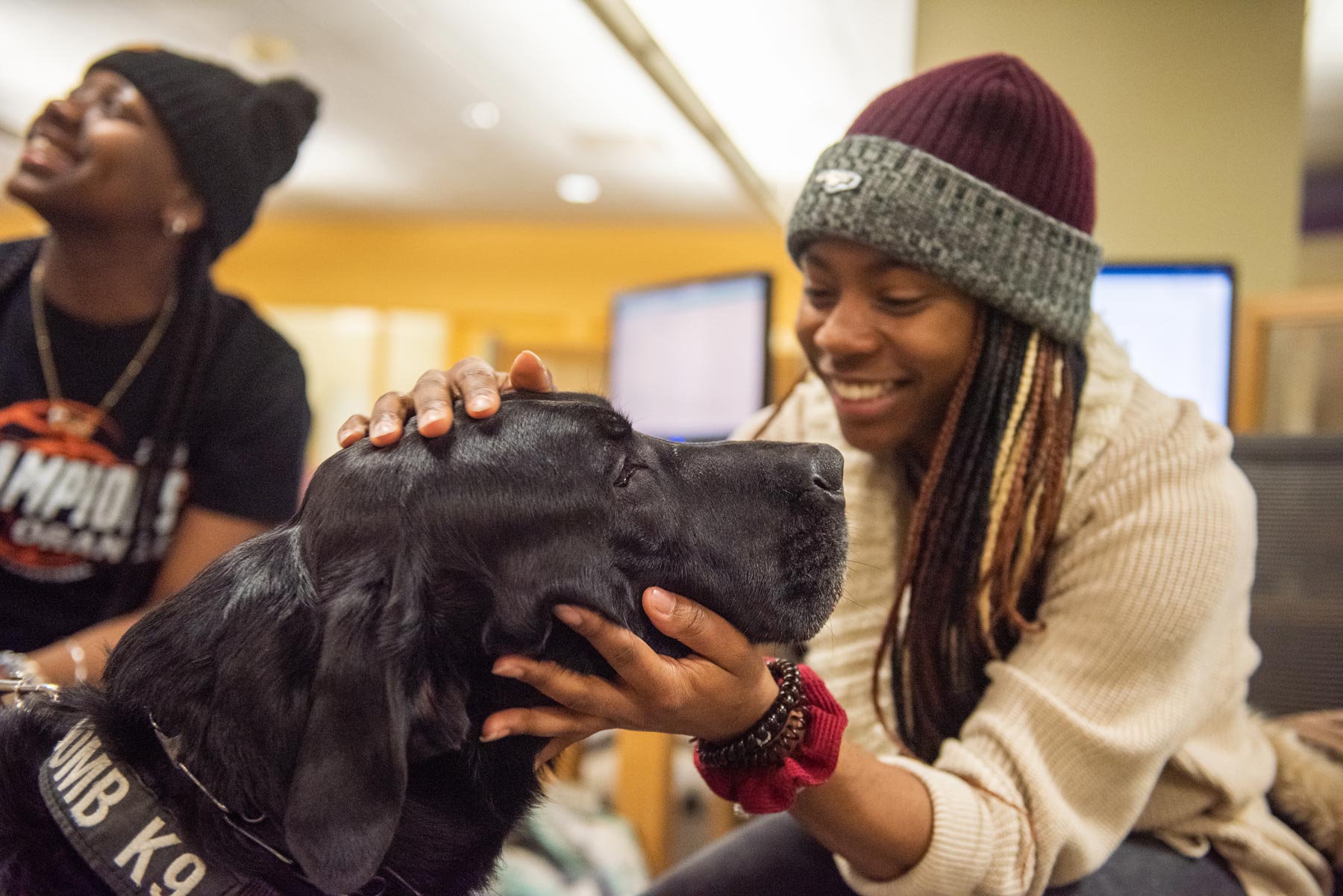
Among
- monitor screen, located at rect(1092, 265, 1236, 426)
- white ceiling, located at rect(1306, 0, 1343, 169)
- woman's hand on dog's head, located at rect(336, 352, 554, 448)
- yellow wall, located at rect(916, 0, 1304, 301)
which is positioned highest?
white ceiling, located at rect(1306, 0, 1343, 169)

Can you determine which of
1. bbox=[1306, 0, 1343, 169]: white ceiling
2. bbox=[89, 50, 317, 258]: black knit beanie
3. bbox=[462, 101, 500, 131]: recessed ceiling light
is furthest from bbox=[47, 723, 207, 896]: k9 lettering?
bbox=[462, 101, 500, 131]: recessed ceiling light

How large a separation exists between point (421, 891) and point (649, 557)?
36 centimetres

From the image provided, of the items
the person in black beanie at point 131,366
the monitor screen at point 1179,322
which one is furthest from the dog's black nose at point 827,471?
the monitor screen at point 1179,322

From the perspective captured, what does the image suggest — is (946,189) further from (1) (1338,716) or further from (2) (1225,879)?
(1) (1338,716)

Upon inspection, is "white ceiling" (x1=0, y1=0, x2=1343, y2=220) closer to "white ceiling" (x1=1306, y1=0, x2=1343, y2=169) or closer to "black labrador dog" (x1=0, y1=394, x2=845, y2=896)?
"white ceiling" (x1=1306, y1=0, x2=1343, y2=169)

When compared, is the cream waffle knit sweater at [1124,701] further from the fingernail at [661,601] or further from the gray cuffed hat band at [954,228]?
the fingernail at [661,601]

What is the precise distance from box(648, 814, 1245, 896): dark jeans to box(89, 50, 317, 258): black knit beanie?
1.38m

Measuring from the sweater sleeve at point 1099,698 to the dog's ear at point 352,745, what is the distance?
60 centimetres

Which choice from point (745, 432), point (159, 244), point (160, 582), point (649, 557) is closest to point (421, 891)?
point (649, 557)

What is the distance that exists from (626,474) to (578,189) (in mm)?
6741

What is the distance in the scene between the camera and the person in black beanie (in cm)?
150

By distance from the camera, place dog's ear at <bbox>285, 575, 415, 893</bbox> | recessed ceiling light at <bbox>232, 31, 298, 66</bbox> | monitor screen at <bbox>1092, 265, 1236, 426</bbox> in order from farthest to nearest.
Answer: recessed ceiling light at <bbox>232, 31, 298, 66</bbox>, monitor screen at <bbox>1092, 265, 1236, 426</bbox>, dog's ear at <bbox>285, 575, 415, 893</bbox>

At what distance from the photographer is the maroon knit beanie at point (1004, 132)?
1.14 metres

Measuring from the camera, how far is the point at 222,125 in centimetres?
165
